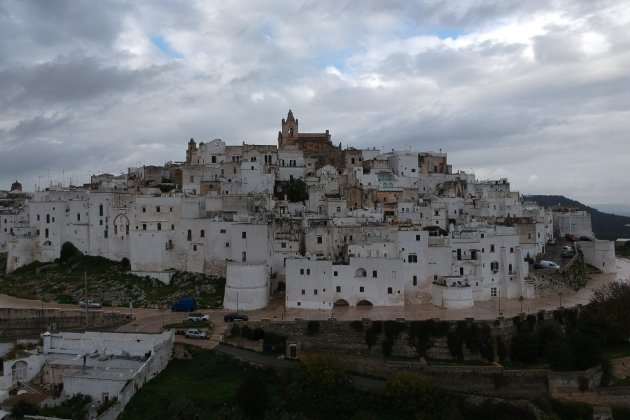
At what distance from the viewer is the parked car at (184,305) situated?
107ft

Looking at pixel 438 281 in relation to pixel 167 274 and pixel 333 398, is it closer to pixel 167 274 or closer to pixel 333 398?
pixel 333 398

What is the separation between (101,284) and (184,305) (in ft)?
23.7

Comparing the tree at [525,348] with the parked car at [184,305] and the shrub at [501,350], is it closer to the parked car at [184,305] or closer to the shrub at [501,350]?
the shrub at [501,350]

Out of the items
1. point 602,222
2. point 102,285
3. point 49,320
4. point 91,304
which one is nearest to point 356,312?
point 91,304

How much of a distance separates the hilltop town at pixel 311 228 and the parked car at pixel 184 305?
67.9 inches

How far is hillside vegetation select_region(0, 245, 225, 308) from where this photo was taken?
114 feet

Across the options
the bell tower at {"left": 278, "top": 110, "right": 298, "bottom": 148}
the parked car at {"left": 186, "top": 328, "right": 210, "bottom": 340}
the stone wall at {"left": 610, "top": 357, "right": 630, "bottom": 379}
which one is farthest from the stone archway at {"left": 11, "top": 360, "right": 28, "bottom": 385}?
the bell tower at {"left": 278, "top": 110, "right": 298, "bottom": 148}

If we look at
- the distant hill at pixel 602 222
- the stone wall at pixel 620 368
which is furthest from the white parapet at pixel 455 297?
the distant hill at pixel 602 222

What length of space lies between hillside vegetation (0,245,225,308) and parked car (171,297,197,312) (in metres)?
0.76

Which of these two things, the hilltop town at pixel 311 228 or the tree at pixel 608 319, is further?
the hilltop town at pixel 311 228

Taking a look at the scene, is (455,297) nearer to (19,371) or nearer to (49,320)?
(19,371)

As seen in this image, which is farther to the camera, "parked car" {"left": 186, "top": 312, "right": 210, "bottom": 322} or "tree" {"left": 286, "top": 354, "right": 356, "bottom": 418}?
"parked car" {"left": 186, "top": 312, "right": 210, "bottom": 322}

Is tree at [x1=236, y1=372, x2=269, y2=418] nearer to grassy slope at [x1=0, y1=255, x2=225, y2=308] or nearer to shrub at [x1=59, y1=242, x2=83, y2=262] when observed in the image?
grassy slope at [x1=0, y1=255, x2=225, y2=308]

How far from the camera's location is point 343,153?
179 ft
